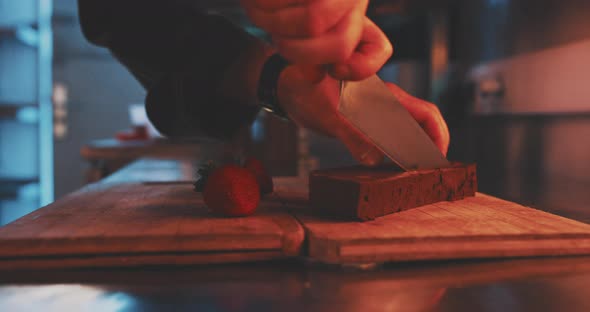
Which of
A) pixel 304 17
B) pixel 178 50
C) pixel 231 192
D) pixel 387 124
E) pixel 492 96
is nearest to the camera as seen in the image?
pixel 304 17

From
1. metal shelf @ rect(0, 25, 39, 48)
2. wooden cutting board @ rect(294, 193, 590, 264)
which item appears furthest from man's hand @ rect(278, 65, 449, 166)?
metal shelf @ rect(0, 25, 39, 48)

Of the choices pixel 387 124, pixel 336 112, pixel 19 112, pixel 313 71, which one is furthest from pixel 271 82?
pixel 19 112

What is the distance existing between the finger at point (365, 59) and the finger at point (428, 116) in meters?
0.36

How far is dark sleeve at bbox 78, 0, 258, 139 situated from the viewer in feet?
4.07

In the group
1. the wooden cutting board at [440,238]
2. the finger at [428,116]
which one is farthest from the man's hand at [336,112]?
the wooden cutting board at [440,238]

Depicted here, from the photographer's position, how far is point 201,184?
3.06ft

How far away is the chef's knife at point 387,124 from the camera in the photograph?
33.5 inches

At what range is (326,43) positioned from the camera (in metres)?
0.53

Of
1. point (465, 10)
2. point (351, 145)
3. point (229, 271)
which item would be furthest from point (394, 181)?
point (465, 10)

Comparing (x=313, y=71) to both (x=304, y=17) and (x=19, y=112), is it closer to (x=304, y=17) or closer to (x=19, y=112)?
(x=304, y=17)

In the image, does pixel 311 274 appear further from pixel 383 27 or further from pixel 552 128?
pixel 383 27

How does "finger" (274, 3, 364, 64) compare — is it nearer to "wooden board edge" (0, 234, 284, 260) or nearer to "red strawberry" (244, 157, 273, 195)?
"wooden board edge" (0, 234, 284, 260)

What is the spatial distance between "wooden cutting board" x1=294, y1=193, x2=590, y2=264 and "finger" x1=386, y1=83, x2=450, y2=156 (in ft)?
1.00

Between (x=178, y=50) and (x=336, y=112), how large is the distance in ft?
1.80
